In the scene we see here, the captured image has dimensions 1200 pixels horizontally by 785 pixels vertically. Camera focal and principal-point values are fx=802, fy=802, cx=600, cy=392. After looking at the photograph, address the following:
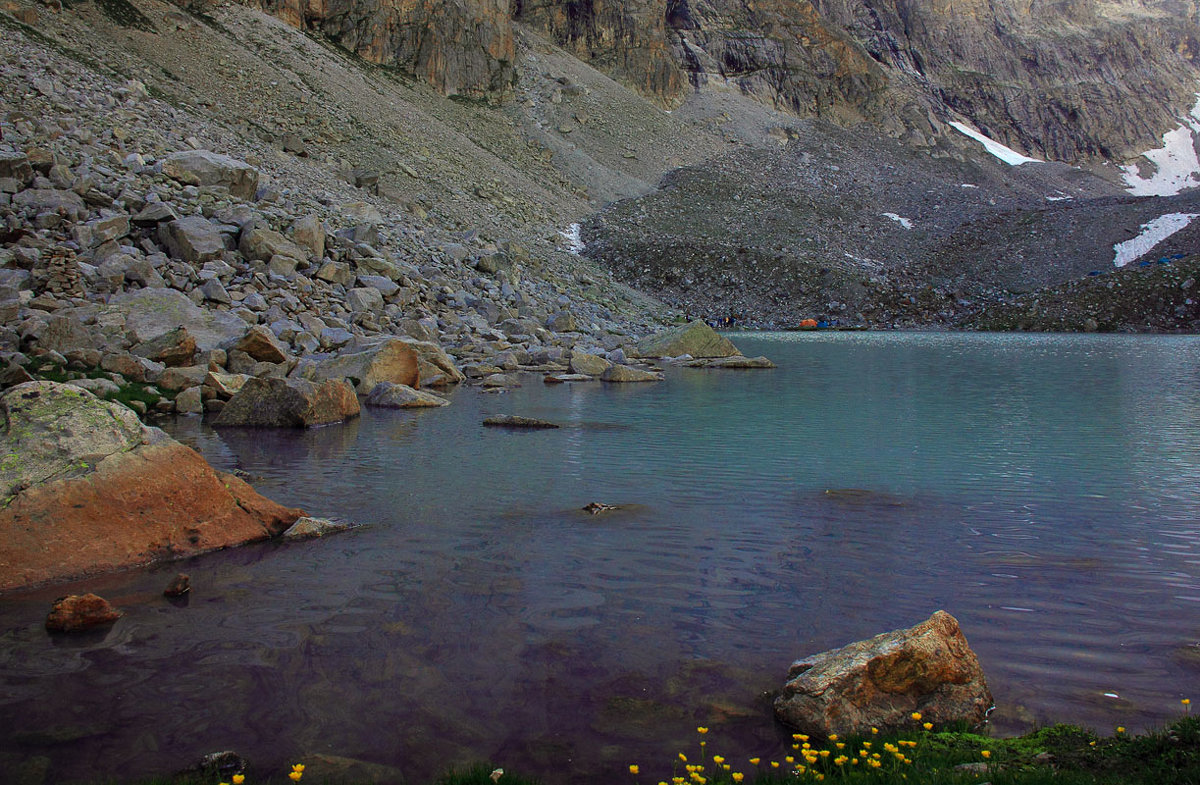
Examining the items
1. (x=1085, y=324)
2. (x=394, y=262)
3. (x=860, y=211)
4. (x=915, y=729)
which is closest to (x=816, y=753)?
(x=915, y=729)

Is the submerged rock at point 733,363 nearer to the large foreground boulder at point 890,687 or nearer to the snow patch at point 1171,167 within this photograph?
the large foreground boulder at point 890,687

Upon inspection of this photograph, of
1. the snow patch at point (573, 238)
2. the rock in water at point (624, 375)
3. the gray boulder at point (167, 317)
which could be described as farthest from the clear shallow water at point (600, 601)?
the snow patch at point (573, 238)

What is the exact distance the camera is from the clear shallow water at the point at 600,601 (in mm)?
4953

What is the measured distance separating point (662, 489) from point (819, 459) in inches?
139

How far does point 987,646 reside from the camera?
603 cm

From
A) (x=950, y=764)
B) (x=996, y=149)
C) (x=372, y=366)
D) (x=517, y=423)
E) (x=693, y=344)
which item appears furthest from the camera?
(x=996, y=149)

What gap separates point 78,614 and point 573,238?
199 ft

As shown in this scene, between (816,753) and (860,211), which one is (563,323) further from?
(860,211)

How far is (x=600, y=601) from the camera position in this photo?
275 inches

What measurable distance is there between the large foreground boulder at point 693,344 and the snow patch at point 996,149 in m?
111

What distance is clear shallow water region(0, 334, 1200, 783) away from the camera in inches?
195

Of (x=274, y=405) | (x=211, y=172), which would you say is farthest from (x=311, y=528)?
(x=211, y=172)

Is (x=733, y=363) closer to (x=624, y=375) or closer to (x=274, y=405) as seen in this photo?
(x=624, y=375)

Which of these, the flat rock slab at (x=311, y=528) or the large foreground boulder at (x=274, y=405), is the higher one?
the large foreground boulder at (x=274, y=405)
